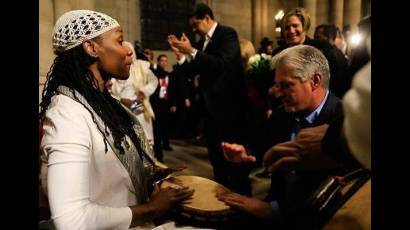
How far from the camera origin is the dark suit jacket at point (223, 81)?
399 cm

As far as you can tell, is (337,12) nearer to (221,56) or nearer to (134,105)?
(134,105)

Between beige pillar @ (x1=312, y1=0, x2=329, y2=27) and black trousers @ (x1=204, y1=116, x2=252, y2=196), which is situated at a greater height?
beige pillar @ (x1=312, y1=0, x2=329, y2=27)

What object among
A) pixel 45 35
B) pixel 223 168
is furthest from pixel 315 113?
pixel 45 35

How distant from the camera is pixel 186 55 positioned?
3867 millimetres

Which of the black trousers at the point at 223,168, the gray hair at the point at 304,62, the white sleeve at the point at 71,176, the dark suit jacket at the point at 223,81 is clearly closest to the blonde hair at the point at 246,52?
the dark suit jacket at the point at 223,81

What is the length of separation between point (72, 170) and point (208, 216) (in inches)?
27.7

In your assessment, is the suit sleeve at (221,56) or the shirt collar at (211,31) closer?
the suit sleeve at (221,56)

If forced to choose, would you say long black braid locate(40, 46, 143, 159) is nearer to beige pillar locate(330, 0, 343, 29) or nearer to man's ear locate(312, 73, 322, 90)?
man's ear locate(312, 73, 322, 90)

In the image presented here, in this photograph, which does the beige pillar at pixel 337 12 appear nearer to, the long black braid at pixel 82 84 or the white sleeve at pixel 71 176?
the long black braid at pixel 82 84

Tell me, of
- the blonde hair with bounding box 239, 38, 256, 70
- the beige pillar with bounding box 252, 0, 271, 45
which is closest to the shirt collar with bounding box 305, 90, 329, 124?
the blonde hair with bounding box 239, 38, 256, 70

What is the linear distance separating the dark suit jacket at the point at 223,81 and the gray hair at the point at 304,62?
1940mm

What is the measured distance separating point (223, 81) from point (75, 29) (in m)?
2.42

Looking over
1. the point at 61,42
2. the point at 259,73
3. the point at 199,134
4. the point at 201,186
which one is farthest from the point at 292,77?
the point at 199,134

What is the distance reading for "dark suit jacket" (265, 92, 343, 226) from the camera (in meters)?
1.78
